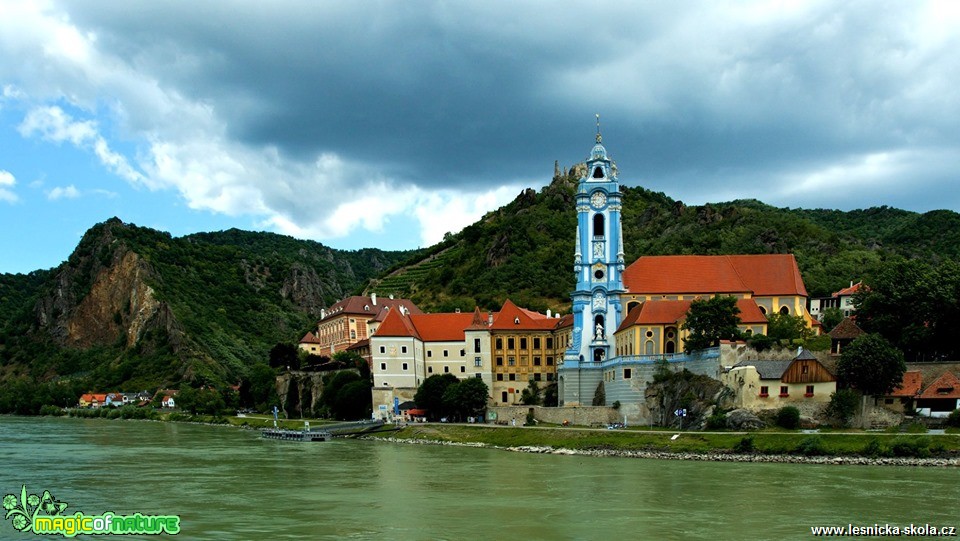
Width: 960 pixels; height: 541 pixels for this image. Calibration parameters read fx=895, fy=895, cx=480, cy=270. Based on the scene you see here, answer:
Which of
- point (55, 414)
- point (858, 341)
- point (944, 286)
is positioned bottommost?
point (55, 414)

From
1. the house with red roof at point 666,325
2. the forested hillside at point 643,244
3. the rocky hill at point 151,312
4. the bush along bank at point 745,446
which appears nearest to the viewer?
the bush along bank at point 745,446

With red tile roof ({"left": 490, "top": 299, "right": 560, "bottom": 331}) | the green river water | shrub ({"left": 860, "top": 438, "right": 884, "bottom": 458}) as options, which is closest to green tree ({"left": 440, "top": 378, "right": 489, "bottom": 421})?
red tile roof ({"left": 490, "top": 299, "right": 560, "bottom": 331})

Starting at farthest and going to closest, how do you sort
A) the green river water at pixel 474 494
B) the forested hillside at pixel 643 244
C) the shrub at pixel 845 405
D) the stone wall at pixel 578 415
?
the forested hillside at pixel 643 244 < the stone wall at pixel 578 415 < the shrub at pixel 845 405 < the green river water at pixel 474 494

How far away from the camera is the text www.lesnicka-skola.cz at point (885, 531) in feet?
89.2

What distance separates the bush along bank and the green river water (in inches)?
69.2

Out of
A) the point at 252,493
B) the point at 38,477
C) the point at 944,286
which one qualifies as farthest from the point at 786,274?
the point at 38,477

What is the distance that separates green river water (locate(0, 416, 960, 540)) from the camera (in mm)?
28516

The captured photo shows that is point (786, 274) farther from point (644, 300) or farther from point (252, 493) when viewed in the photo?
point (252, 493)

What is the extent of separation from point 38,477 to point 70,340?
12615 centimetres

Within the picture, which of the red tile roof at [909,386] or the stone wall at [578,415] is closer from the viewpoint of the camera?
the red tile roof at [909,386]

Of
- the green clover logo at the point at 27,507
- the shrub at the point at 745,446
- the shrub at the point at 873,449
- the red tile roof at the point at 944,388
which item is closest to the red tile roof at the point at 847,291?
the red tile roof at the point at 944,388

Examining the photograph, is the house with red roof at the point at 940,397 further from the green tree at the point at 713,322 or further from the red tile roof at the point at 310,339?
the red tile roof at the point at 310,339

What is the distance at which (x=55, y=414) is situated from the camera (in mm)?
114938

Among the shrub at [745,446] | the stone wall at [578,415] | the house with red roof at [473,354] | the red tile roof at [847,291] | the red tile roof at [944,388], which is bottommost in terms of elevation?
the shrub at [745,446]
